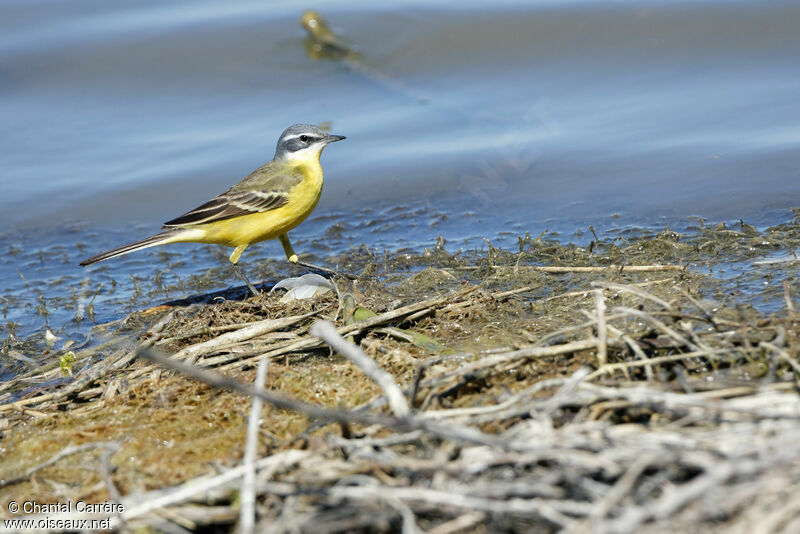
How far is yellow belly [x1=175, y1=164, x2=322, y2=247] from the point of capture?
8.71 m

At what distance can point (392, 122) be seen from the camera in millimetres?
13414

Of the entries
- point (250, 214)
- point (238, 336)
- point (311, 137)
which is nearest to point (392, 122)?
point (311, 137)

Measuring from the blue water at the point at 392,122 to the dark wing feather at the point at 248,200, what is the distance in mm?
1305

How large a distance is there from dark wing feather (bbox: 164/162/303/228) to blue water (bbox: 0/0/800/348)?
51.4 inches

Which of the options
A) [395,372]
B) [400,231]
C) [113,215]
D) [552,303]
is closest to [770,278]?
[552,303]

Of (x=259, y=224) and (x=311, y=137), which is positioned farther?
(x=311, y=137)

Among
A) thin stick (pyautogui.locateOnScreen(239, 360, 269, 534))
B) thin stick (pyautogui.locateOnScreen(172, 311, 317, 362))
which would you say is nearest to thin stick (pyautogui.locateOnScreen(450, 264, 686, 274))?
thin stick (pyautogui.locateOnScreen(172, 311, 317, 362))

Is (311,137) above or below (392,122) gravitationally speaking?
below

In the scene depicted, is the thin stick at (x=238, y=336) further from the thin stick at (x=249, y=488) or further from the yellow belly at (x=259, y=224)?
the yellow belly at (x=259, y=224)

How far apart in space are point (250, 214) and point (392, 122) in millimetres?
5211

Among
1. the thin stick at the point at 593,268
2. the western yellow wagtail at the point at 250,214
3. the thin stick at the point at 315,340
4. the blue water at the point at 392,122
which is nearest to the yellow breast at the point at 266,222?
the western yellow wagtail at the point at 250,214

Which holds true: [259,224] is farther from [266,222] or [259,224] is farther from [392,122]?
[392,122]

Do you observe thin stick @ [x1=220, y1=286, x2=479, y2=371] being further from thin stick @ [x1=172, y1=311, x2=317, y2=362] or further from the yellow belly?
the yellow belly

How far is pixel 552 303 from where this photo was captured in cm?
662
